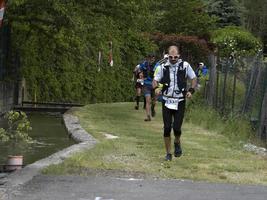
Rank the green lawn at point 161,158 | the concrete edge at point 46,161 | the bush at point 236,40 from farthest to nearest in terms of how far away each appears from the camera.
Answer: the bush at point 236,40 < the green lawn at point 161,158 < the concrete edge at point 46,161

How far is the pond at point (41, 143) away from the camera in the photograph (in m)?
11.9

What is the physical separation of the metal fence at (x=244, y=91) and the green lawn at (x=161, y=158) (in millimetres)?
1094

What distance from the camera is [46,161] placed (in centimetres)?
980

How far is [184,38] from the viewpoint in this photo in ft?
110

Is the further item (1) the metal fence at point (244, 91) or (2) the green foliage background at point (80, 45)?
(2) the green foliage background at point (80, 45)

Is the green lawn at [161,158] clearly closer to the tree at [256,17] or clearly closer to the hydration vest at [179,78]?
the hydration vest at [179,78]

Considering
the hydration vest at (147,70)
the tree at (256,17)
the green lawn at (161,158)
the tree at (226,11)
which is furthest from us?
the tree at (256,17)

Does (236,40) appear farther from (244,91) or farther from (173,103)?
(173,103)

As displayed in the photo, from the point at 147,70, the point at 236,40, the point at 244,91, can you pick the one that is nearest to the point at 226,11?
the point at 236,40

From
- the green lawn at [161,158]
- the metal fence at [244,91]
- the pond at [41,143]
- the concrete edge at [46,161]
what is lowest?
the pond at [41,143]

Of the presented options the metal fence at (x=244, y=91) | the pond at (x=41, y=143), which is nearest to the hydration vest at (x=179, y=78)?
the pond at (x=41, y=143)

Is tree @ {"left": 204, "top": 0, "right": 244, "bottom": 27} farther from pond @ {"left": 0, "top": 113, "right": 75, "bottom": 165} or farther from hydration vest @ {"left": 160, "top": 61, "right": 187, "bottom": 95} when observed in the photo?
hydration vest @ {"left": 160, "top": 61, "right": 187, "bottom": 95}

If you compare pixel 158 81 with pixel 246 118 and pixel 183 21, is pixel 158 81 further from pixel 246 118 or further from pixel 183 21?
pixel 183 21

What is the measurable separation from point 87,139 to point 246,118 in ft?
15.4
